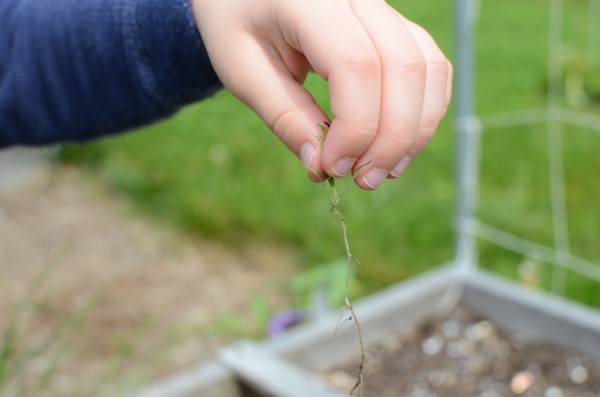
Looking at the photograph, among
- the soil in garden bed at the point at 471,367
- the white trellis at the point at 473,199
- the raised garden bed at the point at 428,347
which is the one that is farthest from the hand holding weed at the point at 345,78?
the white trellis at the point at 473,199

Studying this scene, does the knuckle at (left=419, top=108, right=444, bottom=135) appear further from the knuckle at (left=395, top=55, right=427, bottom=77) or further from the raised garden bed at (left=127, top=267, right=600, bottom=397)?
the raised garden bed at (left=127, top=267, right=600, bottom=397)

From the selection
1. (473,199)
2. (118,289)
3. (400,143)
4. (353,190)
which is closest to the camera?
(400,143)

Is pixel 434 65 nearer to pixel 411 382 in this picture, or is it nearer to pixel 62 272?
pixel 411 382

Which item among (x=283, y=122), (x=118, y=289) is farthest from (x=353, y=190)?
(x=283, y=122)

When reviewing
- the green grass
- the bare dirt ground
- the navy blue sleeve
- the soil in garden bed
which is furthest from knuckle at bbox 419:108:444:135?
the bare dirt ground

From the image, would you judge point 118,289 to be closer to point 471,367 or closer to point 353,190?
point 353,190

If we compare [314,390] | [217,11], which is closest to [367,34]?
[217,11]
